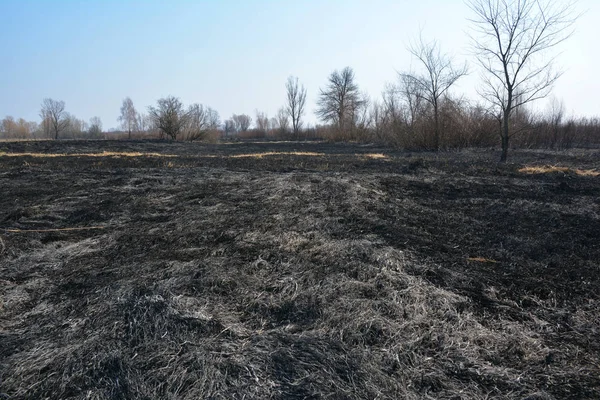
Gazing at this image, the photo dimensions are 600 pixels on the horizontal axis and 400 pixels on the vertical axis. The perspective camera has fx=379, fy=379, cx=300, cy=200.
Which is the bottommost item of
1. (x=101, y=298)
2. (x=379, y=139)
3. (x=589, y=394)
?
(x=589, y=394)

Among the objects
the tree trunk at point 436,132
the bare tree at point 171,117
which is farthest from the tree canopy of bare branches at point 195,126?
the tree trunk at point 436,132

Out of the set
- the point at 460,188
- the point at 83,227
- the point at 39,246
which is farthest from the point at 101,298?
the point at 460,188

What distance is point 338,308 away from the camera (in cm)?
273

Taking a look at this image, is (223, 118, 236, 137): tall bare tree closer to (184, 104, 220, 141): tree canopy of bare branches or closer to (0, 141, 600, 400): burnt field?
(184, 104, 220, 141): tree canopy of bare branches

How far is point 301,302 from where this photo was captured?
9.30 ft

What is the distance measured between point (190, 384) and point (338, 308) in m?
1.13

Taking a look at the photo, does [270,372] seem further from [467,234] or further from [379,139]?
[379,139]

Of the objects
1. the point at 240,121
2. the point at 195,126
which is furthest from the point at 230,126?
the point at 195,126

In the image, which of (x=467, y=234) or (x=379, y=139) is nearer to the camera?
Answer: (x=467, y=234)

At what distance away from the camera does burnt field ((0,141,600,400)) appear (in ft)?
6.81

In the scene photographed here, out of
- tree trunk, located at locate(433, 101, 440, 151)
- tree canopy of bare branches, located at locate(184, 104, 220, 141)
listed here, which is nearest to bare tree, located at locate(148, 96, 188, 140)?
tree canopy of bare branches, located at locate(184, 104, 220, 141)

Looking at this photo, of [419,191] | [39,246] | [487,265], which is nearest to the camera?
[487,265]

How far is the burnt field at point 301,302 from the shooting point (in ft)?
6.81

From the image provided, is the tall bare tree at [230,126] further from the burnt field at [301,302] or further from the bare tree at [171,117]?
the burnt field at [301,302]
